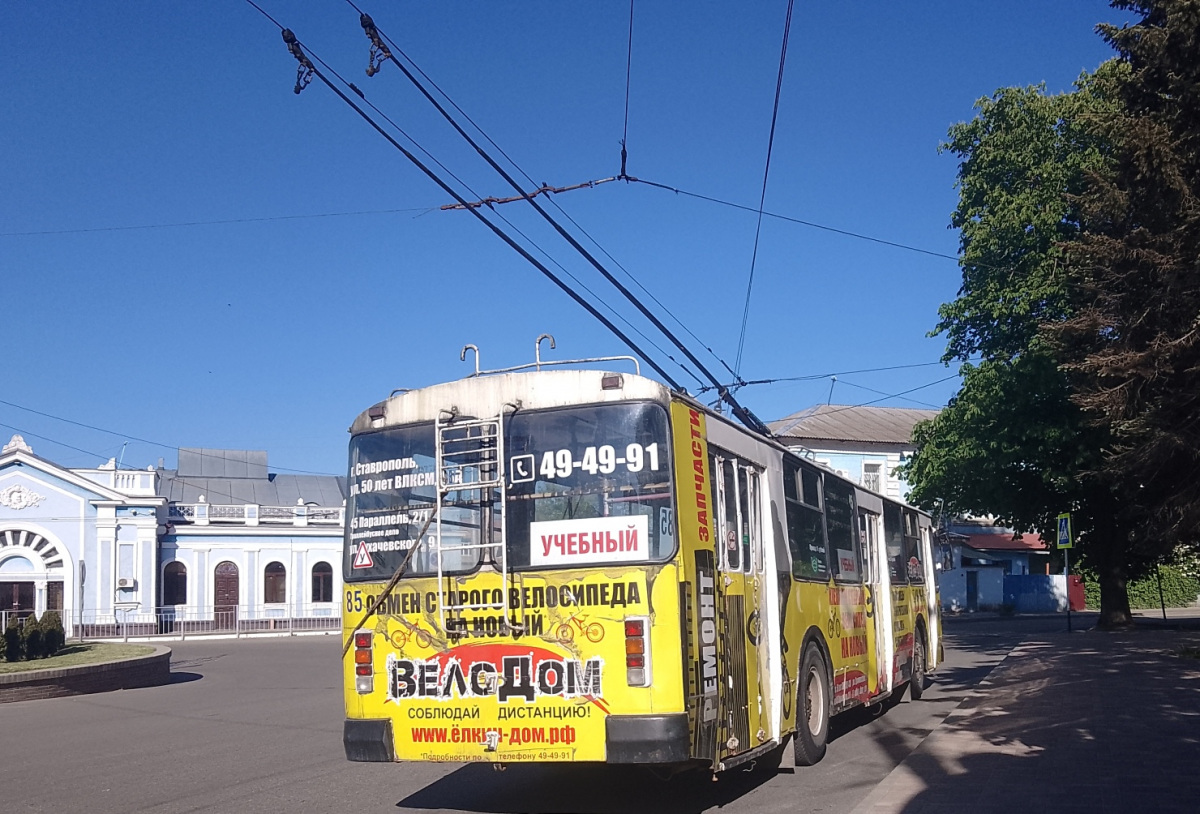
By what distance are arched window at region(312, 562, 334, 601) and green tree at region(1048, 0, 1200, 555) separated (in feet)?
146

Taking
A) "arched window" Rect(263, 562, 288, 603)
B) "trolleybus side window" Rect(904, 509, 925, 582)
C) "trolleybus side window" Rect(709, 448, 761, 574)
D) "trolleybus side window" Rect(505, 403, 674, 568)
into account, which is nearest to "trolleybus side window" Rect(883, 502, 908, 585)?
"trolleybus side window" Rect(904, 509, 925, 582)

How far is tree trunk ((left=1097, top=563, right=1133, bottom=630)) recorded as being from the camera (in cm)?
3120

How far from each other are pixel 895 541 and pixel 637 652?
29.4 ft

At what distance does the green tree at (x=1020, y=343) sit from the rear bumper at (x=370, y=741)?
23.1 m

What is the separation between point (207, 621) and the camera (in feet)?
174

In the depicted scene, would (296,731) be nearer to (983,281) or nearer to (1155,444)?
(1155,444)

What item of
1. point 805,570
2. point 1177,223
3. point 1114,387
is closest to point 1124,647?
point 1114,387

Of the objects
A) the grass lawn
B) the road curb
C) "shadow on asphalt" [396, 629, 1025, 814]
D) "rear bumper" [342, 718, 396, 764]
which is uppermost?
"rear bumper" [342, 718, 396, 764]

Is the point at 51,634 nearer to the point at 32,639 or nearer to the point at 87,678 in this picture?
the point at 32,639

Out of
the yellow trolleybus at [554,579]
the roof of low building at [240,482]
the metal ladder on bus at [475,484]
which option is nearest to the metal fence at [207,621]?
the roof of low building at [240,482]

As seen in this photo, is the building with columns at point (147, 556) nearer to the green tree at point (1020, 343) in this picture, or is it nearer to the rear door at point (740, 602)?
the green tree at point (1020, 343)

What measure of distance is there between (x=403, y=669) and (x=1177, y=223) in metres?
14.1

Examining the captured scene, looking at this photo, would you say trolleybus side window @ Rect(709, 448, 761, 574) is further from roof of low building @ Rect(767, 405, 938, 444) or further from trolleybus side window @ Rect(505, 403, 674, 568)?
roof of low building @ Rect(767, 405, 938, 444)

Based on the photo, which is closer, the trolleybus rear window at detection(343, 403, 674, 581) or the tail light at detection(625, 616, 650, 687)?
the tail light at detection(625, 616, 650, 687)
